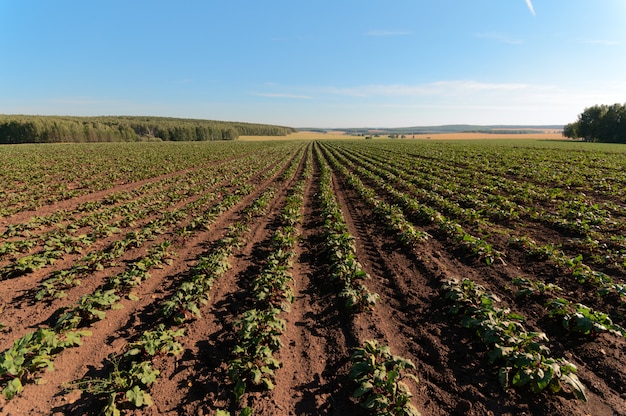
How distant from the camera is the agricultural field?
4.05 metres

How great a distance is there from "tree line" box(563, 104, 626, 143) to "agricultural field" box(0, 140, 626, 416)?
108051 mm

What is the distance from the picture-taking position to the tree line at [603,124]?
81.7 m

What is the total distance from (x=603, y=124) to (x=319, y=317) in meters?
126

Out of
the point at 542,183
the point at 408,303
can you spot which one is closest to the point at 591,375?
the point at 408,303

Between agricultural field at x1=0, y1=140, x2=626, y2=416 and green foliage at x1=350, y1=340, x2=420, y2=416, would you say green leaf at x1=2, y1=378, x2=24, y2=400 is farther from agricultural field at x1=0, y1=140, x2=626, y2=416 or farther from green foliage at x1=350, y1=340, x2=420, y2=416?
green foliage at x1=350, y1=340, x2=420, y2=416

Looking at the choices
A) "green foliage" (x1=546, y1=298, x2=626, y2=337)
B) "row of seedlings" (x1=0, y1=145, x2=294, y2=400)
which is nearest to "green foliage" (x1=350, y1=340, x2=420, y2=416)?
"green foliage" (x1=546, y1=298, x2=626, y2=337)

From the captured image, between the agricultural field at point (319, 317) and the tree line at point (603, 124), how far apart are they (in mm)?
108051

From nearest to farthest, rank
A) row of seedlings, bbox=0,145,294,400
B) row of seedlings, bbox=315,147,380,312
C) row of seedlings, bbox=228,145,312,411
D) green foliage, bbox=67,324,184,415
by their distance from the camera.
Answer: green foliage, bbox=67,324,184,415 → row of seedlings, bbox=0,145,294,400 → row of seedlings, bbox=228,145,312,411 → row of seedlings, bbox=315,147,380,312

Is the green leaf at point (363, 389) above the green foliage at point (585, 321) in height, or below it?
below

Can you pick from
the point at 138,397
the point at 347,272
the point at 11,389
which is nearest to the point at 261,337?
the point at 138,397

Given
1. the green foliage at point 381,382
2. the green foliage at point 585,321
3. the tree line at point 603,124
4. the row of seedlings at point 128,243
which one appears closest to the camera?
the green foliage at point 381,382

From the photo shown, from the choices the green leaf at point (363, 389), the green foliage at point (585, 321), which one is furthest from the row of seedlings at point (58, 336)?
the green foliage at point (585, 321)

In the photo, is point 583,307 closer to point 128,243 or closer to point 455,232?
point 455,232

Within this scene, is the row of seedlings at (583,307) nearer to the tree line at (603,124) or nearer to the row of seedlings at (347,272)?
the row of seedlings at (347,272)
